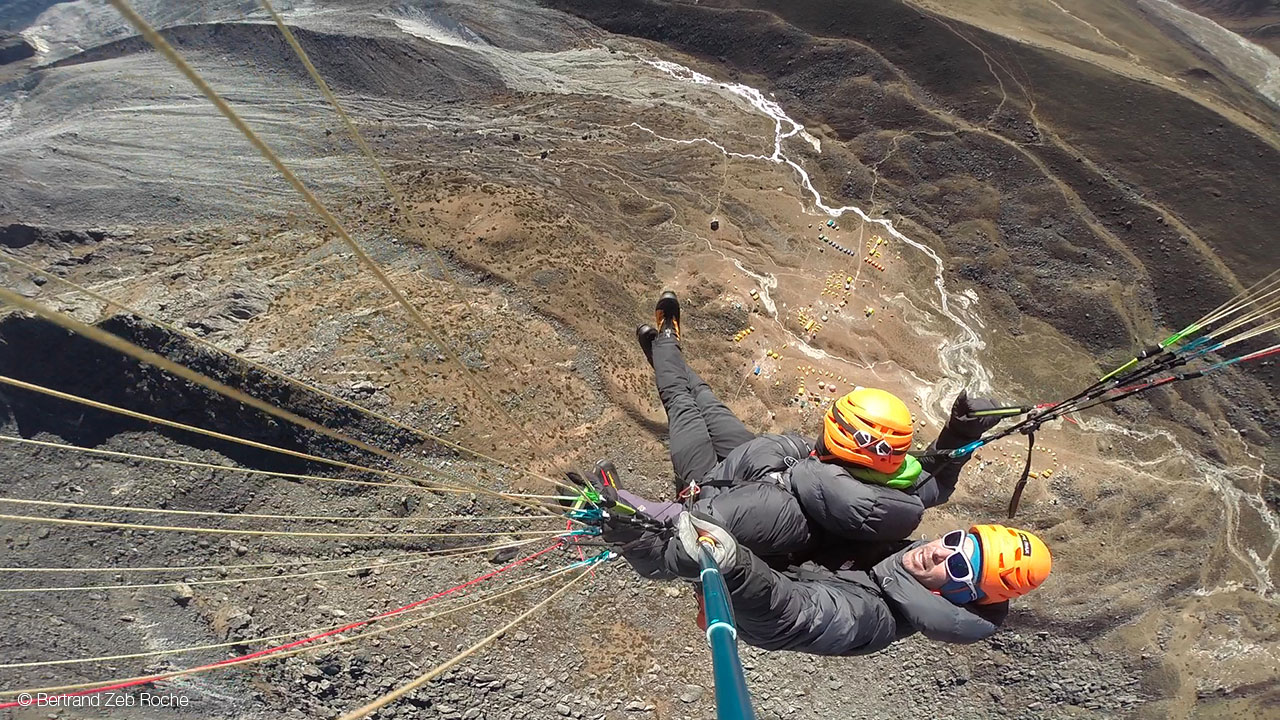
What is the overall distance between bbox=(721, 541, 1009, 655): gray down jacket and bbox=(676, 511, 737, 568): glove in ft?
0.32

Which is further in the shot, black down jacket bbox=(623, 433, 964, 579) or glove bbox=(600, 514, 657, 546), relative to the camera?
glove bbox=(600, 514, 657, 546)

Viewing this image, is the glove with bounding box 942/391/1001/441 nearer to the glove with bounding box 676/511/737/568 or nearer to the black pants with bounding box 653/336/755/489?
the black pants with bounding box 653/336/755/489

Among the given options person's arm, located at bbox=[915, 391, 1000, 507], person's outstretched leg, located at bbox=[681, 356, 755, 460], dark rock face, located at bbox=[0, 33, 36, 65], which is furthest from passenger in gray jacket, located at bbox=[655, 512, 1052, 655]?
dark rock face, located at bbox=[0, 33, 36, 65]

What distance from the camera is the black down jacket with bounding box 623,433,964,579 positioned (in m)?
5.13

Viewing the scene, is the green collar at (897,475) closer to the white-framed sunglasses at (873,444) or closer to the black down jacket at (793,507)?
the black down jacket at (793,507)

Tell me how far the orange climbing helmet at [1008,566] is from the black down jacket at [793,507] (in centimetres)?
59

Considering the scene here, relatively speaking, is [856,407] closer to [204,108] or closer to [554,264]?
[554,264]

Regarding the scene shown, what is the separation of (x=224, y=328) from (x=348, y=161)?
7259mm

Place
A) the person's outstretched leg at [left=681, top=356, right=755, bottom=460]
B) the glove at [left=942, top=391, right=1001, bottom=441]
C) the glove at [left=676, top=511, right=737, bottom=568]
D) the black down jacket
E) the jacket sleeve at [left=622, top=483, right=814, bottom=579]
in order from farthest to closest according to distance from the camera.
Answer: the person's outstretched leg at [left=681, top=356, right=755, bottom=460], the glove at [left=942, top=391, right=1001, bottom=441], the jacket sleeve at [left=622, top=483, right=814, bottom=579], the black down jacket, the glove at [left=676, top=511, right=737, bottom=568]

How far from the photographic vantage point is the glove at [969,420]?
5855 mm

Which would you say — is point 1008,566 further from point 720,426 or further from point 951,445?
point 720,426

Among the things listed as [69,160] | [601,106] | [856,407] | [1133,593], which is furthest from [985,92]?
[69,160]

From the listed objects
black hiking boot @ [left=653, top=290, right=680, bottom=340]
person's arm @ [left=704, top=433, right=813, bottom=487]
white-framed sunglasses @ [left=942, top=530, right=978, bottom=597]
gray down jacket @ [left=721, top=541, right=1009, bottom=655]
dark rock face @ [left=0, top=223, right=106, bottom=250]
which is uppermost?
black hiking boot @ [left=653, top=290, right=680, bottom=340]

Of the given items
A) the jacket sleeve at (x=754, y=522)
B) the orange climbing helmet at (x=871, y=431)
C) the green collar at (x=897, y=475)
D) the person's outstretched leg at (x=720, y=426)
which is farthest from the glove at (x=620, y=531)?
the green collar at (x=897, y=475)
